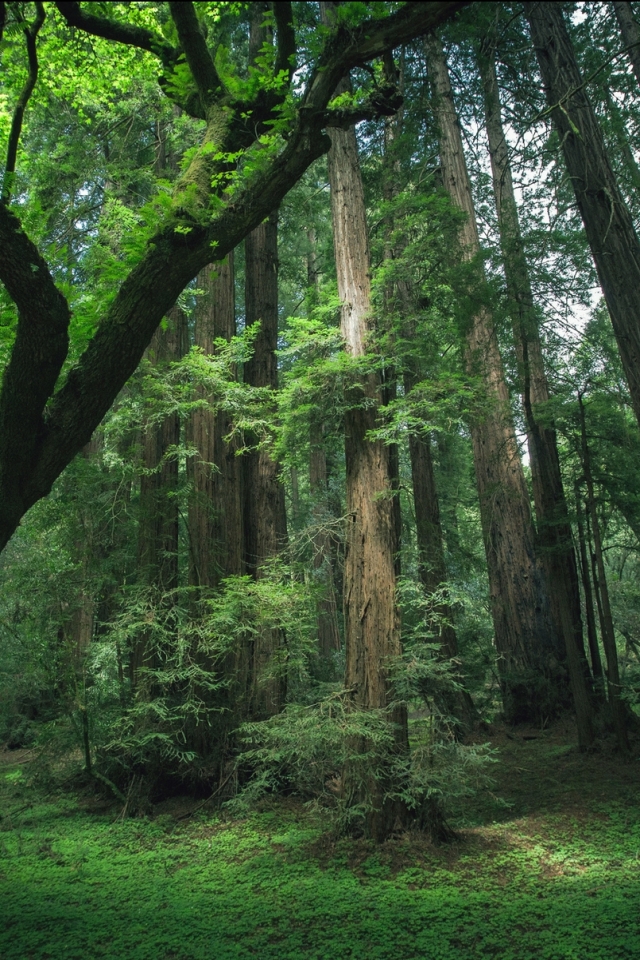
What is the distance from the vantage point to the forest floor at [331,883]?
3785 millimetres

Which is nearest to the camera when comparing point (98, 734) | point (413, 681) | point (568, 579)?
point (413, 681)

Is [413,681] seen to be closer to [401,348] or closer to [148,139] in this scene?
[401,348]

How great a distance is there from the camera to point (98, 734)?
24.8ft

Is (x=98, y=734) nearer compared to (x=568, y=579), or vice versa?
(x=98, y=734)

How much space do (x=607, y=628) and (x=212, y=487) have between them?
5269mm

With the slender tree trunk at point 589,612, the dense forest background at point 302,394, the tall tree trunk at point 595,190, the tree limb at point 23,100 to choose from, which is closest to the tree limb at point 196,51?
the dense forest background at point 302,394

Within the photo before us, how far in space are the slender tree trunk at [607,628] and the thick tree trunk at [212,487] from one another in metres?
4.45

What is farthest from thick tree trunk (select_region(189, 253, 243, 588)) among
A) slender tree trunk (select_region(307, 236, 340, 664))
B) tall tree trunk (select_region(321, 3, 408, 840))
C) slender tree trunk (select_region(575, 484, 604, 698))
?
slender tree trunk (select_region(575, 484, 604, 698))

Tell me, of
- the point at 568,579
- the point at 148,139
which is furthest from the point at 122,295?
the point at 148,139

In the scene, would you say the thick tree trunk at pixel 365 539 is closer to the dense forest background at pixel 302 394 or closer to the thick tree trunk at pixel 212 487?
the dense forest background at pixel 302 394

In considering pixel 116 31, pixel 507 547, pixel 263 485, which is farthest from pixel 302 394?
pixel 507 547

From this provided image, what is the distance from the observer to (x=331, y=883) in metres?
4.71

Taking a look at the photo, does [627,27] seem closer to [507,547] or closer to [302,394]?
[302,394]

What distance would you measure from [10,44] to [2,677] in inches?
394
